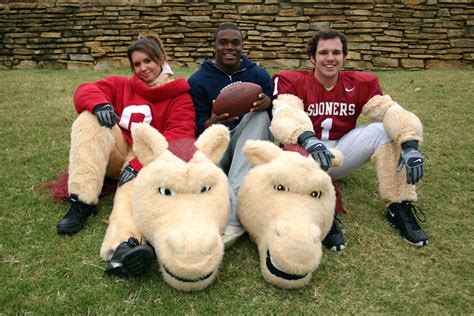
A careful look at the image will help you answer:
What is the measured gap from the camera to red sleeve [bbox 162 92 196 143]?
118 inches

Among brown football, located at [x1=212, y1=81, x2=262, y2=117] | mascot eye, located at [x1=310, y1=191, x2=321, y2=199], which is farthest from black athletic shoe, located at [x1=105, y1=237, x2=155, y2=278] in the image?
brown football, located at [x1=212, y1=81, x2=262, y2=117]

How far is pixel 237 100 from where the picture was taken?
9.69 ft

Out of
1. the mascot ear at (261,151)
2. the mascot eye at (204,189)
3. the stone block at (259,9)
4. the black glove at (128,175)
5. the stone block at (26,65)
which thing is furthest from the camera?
the stone block at (26,65)

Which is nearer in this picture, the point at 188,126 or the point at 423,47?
the point at 188,126

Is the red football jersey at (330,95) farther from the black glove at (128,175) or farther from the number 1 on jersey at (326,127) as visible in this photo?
the black glove at (128,175)

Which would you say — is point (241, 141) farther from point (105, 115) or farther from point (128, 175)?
point (105, 115)

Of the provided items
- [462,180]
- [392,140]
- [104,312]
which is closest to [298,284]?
[104,312]

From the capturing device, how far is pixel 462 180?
11.8 feet

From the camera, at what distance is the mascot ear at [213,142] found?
8.07ft

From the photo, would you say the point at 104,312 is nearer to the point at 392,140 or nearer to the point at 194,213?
the point at 194,213

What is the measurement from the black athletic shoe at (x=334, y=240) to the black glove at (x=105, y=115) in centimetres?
157

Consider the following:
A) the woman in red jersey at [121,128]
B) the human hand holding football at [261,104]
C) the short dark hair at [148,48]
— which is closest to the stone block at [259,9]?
the woman in red jersey at [121,128]

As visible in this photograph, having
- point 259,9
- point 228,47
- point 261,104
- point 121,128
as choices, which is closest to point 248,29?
point 259,9

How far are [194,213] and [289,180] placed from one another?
0.54 metres
